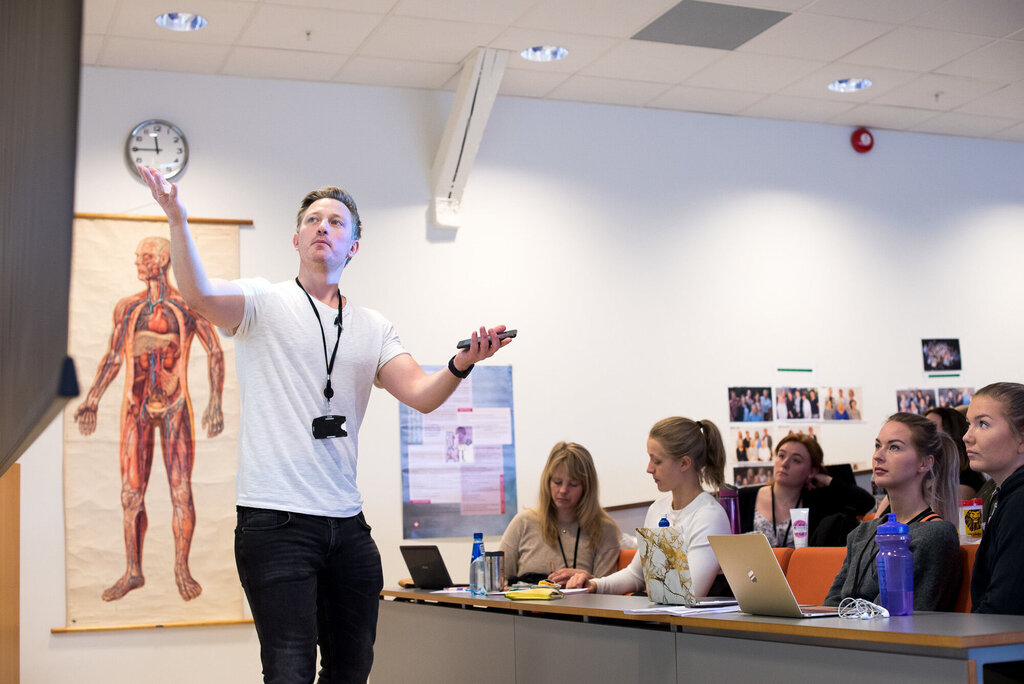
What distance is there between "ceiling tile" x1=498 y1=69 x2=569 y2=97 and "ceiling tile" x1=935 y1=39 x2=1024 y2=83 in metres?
2.20

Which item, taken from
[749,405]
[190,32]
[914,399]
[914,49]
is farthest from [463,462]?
[914,49]

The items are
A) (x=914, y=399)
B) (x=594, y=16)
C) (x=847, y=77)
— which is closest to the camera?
(x=594, y=16)

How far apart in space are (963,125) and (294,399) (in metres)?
6.27

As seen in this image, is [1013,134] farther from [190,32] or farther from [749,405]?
[190,32]

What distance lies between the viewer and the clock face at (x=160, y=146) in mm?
5496

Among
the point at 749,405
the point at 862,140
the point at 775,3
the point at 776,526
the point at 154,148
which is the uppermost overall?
the point at 775,3

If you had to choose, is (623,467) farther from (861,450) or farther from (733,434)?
(861,450)

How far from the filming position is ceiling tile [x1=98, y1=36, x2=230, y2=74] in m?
5.26

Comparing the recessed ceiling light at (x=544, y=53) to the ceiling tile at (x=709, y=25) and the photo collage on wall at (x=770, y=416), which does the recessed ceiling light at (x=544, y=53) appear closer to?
the ceiling tile at (x=709, y=25)

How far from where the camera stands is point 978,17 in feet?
17.7

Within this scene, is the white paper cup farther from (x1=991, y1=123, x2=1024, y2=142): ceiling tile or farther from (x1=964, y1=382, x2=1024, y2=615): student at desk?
(x1=991, y1=123, x2=1024, y2=142): ceiling tile

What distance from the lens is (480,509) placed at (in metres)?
5.91

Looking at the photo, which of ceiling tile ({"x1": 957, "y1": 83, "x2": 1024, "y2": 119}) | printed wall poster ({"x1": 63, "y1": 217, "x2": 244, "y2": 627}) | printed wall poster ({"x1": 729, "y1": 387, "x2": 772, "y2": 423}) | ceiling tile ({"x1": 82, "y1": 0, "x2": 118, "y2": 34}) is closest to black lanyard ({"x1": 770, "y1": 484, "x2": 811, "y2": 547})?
printed wall poster ({"x1": 729, "y1": 387, "x2": 772, "y2": 423})

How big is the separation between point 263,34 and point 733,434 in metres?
3.51
